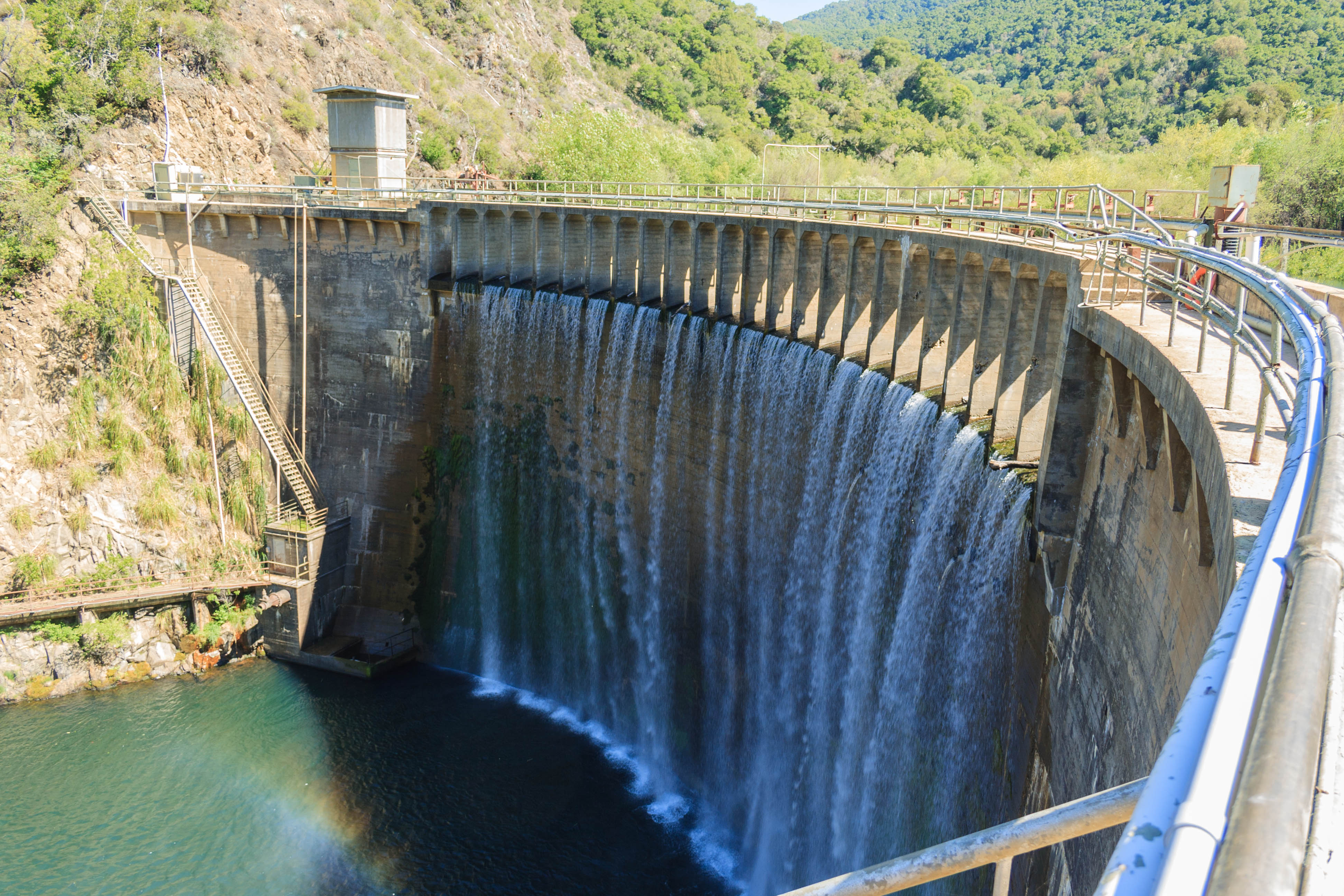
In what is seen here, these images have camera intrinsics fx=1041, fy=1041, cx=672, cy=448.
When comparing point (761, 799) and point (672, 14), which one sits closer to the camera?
point (761, 799)

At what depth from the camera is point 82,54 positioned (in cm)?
4419

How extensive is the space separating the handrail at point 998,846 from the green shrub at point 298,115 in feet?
178

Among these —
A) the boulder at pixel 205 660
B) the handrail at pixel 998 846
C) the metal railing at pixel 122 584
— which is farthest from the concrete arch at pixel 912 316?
the boulder at pixel 205 660

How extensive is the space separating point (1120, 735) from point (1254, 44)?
8800 cm

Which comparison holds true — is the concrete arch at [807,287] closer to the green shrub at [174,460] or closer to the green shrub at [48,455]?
the green shrub at [174,460]

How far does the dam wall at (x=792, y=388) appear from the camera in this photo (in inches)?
440

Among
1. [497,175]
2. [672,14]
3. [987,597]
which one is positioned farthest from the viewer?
[672,14]

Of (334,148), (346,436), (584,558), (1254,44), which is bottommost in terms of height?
(584,558)

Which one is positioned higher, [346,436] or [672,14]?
[672,14]

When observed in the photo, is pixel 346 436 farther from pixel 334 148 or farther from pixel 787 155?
pixel 787 155

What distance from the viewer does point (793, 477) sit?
2391cm

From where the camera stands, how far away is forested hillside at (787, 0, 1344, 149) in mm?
70062

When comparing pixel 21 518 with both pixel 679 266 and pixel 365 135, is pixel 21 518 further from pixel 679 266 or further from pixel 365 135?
pixel 679 266

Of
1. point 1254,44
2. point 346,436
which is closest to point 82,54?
point 346,436
